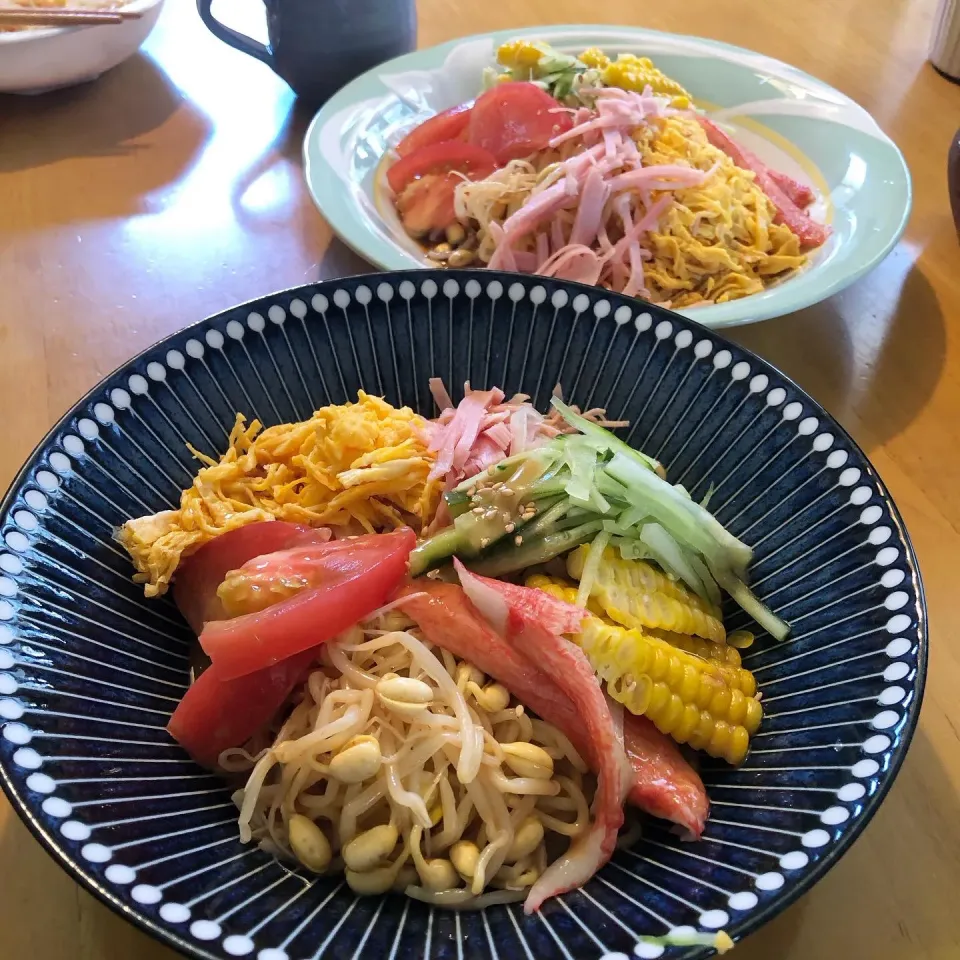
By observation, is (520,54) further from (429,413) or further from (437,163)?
(429,413)

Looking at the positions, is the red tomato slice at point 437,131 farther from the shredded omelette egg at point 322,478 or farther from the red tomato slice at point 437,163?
the shredded omelette egg at point 322,478

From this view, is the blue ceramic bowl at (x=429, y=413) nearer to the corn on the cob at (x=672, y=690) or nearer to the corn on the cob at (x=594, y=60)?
the corn on the cob at (x=672, y=690)

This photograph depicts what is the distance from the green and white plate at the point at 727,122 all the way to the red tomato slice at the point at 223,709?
910mm

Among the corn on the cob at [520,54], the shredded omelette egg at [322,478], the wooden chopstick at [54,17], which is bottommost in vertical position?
the shredded omelette egg at [322,478]

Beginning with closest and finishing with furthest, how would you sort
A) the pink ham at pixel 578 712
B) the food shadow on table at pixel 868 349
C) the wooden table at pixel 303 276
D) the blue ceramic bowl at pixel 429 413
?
1. the blue ceramic bowl at pixel 429 413
2. the pink ham at pixel 578 712
3. the wooden table at pixel 303 276
4. the food shadow on table at pixel 868 349

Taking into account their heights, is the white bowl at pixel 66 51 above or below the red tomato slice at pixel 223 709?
above

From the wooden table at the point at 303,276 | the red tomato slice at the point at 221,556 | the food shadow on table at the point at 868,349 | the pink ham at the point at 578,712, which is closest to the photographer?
the pink ham at the point at 578,712

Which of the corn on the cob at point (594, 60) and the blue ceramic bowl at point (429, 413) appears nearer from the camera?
the blue ceramic bowl at point (429, 413)

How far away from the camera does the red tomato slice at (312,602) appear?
0.96 meters

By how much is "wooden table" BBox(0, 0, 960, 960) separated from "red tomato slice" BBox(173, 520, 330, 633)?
34cm

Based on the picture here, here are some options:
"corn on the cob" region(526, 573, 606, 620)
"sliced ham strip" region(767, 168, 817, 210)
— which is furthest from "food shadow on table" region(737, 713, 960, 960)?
"sliced ham strip" region(767, 168, 817, 210)

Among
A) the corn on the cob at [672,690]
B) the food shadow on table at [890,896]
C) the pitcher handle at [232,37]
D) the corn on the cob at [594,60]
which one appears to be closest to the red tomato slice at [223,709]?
the corn on the cob at [672,690]

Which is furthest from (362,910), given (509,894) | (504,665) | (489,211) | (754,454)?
(489,211)

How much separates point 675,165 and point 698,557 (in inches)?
42.1
